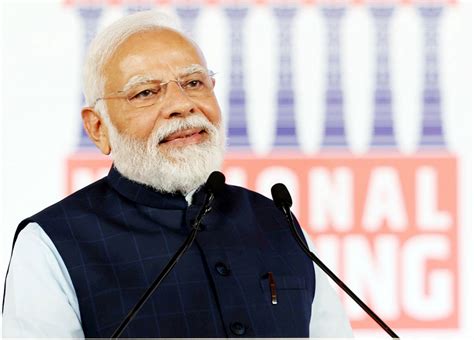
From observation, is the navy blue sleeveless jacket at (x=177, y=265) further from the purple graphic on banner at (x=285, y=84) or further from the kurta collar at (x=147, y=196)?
the purple graphic on banner at (x=285, y=84)

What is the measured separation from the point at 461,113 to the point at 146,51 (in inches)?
65.9

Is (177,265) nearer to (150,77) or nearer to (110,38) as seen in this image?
(150,77)

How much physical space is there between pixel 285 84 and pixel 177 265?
4.83ft

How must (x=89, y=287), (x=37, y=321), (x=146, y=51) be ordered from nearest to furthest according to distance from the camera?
(x=37, y=321) < (x=89, y=287) < (x=146, y=51)

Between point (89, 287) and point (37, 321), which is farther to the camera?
point (89, 287)

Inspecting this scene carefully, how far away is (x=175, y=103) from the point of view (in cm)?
207

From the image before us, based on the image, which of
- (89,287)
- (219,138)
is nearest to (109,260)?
(89,287)

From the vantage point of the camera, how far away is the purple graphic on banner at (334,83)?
11.2 feet

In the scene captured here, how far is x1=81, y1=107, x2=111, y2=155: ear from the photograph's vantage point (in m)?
2.25

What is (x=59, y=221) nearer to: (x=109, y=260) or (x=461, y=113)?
(x=109, y=260)

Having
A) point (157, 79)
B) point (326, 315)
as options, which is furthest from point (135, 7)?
point (326, 315)

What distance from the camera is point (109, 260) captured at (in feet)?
6.72

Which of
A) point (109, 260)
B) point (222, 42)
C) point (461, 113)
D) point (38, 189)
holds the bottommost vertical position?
point (109, 260)

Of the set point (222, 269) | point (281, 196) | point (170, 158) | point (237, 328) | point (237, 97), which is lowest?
point (237, 328)
